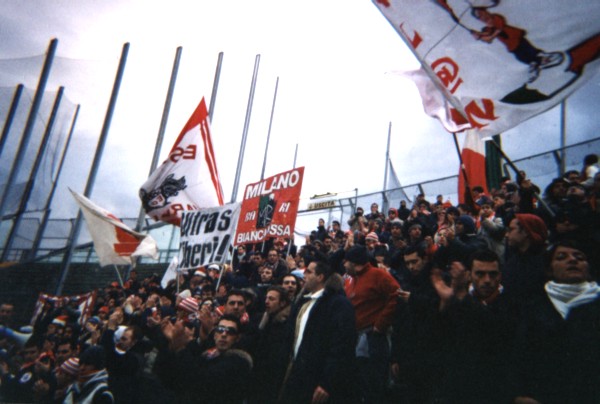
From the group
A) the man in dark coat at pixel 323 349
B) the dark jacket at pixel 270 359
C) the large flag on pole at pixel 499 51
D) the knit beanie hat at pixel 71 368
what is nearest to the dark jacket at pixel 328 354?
the man in dark coat at pixel 323 349

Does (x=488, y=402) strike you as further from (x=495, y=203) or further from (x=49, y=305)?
(x=49, y=305)

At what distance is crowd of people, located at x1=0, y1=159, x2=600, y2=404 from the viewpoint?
264cm

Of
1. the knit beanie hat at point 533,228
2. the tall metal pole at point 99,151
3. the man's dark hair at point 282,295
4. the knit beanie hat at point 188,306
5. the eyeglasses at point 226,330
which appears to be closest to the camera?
the knit beanie hat at point 533,228

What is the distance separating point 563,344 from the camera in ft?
8.26

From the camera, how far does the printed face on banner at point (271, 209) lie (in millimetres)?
7730

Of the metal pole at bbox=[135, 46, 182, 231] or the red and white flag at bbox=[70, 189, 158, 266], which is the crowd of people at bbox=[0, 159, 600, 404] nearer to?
the red and white flag at bbox=[70, 189, 158, 266]

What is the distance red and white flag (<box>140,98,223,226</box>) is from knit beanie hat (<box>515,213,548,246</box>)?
21.6 feet

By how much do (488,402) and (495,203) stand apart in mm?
4746

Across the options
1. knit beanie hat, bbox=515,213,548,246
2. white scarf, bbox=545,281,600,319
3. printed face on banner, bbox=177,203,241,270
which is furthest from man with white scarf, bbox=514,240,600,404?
printed face on banner, bbox=177,203,241,270

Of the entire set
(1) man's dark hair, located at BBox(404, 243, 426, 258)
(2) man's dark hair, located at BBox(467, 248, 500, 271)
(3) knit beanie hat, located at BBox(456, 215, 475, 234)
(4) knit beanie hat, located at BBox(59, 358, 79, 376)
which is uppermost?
(3) knit beanie hat, located at BBox(456, 215, 475, 234)

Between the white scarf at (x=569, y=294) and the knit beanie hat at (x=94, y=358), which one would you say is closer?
the white scarf at (x=569, y=294)

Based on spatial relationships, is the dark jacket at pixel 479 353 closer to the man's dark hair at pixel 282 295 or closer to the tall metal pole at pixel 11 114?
the man's dark hair at pixel 282 295

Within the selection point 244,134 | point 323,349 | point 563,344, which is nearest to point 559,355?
point 563,344

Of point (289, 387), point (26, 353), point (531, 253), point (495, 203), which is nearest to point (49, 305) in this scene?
point (26, 353)
